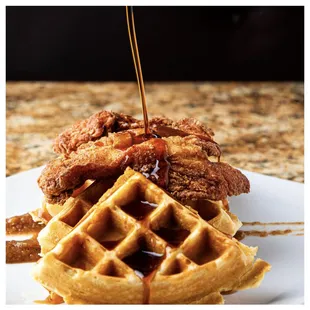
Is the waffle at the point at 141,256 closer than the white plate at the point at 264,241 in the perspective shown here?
Yes

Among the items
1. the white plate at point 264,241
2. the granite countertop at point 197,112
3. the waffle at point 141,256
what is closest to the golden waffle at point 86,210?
the waffle at point 141,256

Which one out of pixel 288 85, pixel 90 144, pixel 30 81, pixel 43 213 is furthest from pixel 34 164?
pixel 288 85

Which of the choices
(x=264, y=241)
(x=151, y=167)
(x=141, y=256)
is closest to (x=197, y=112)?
(x=264, y=241)

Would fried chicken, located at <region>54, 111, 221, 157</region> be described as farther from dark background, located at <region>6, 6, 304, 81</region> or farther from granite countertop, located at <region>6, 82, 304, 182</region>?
dark background, located at <region>6, 6, 304, 81</region>

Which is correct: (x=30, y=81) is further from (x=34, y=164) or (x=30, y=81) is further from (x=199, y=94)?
(x=34, y=164)

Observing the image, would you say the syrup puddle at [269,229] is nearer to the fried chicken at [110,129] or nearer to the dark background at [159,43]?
the fried chicken at [110,129]

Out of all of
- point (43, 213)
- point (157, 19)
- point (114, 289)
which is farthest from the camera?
point (157, 19)
